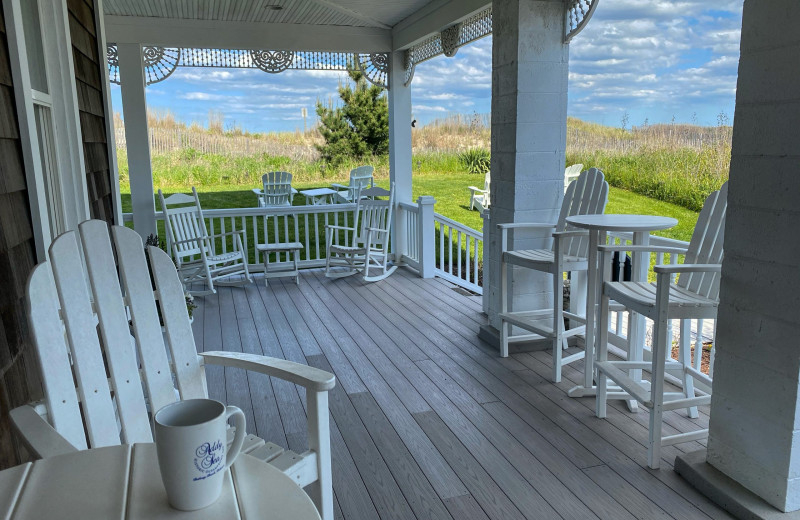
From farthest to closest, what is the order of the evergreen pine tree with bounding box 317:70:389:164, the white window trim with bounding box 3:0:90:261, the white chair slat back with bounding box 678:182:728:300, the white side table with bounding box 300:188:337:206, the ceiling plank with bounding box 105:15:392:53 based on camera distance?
1. the evergreen pine tree with bounding box 317:70:389:164
2. the white side table with bounding box 300:188:337:206
3. the ceiling plank with bounding box 105:15:392:53
4. the white chair slat back with bounding box 678:182:728:300
5. the white window trim with bounding box 3:0:90:261

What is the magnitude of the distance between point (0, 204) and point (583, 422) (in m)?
2.69

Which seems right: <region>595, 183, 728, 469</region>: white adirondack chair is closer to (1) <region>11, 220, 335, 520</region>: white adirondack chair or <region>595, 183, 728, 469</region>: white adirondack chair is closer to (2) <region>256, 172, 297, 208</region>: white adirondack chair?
(1) <region>11, 220, 335, 520</region>: white adirondack chair

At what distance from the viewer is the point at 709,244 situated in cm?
279

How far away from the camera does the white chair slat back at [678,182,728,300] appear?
8.93ft

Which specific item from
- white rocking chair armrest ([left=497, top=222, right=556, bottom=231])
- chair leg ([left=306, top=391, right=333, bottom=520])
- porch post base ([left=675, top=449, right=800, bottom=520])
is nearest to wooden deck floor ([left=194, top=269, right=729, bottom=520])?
porch post base ([left=675, top=449, right=800, bottom=520])

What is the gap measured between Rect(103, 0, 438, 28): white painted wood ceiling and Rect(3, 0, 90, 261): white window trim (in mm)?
3659

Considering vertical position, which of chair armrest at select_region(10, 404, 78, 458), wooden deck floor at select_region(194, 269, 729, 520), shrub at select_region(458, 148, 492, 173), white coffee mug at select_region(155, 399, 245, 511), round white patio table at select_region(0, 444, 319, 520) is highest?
shrub at select_region(458, 148, 492, 173)

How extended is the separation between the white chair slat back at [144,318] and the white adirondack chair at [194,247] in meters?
4.19

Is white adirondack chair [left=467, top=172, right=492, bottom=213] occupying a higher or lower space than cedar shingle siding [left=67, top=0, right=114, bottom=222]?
lower

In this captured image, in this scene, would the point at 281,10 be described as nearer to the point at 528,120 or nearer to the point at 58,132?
the point at 528,120

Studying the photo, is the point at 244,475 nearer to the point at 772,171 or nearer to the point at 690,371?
the point at 772,171

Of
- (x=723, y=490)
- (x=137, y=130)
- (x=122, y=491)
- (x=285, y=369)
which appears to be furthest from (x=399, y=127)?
(x=122, y=491)

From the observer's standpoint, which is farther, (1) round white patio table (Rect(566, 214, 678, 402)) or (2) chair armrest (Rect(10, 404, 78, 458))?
(1) round white patio table (Rect(566, 214, 678, 402))

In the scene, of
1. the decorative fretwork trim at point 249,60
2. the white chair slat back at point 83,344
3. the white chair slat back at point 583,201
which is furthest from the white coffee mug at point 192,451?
the decorative fretwork trim at point 249,60
